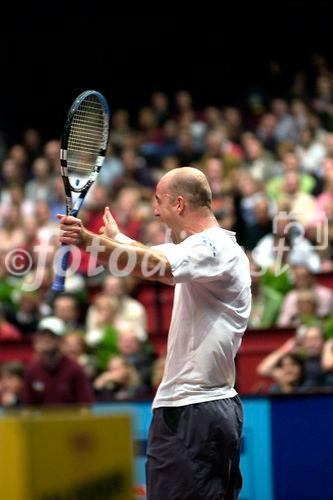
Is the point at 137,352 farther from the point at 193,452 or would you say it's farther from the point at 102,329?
the point at 193,452

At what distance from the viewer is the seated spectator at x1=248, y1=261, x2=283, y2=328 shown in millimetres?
10727

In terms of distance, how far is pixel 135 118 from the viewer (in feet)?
64.5

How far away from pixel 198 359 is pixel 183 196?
0.72 m

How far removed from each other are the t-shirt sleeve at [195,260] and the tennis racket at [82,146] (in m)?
0.80

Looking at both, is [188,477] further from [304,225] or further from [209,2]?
[209,2]

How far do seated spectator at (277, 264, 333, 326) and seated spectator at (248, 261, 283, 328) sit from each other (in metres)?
0.13

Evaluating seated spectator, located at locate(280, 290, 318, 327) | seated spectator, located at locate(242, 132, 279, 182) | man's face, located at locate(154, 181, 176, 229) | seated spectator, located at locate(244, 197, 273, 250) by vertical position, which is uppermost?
seated spectator, located at locate(242, 132, 279, 182)

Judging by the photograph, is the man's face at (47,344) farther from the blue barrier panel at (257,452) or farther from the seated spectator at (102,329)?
the blue barrier panel at (257,452)

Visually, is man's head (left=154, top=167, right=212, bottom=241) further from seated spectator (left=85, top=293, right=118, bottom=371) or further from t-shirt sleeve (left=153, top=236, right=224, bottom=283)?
A: seated spectator (left=85, top=293, right=118, bottom=371)

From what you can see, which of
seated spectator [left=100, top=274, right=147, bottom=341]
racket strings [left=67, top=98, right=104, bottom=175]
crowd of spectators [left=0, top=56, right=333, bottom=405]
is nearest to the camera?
racket strings [left=67, top=98, right=104, bottom=175]

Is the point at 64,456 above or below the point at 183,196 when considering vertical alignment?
below

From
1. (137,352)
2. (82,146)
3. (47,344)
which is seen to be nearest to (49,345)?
(47,344)

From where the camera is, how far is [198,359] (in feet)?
16.9

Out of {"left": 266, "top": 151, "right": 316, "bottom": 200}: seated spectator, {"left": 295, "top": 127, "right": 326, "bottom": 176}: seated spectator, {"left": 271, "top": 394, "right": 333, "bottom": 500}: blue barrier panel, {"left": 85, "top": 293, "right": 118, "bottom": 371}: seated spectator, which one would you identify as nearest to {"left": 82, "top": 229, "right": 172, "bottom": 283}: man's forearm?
{"left": 271, "top": 394, "right": 333, "bottom": 500}: blue barrier panel
